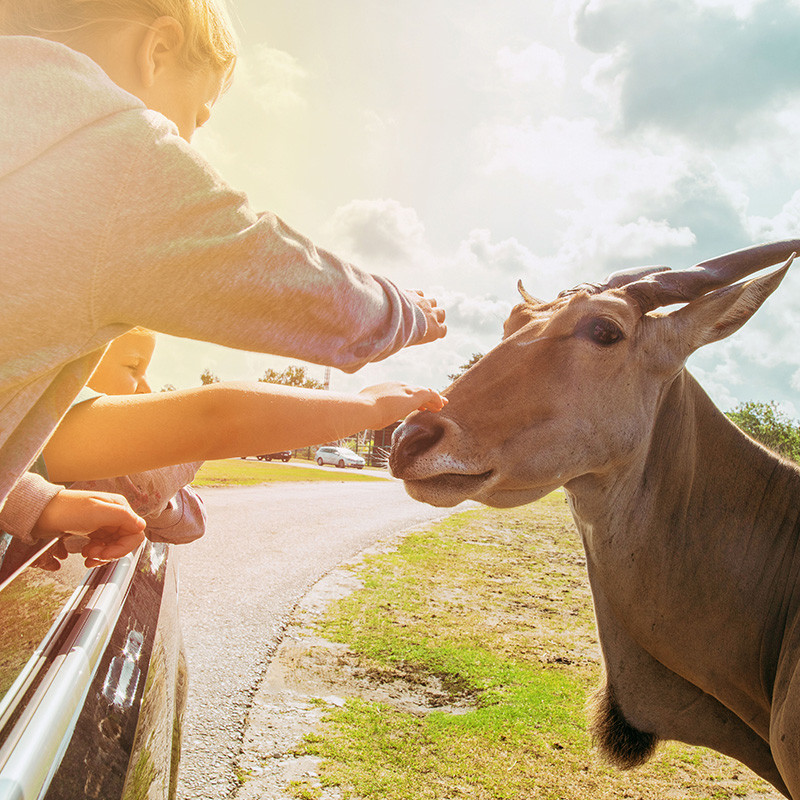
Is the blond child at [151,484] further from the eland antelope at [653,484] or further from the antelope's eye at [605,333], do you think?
the antelope's eye at [605,333]

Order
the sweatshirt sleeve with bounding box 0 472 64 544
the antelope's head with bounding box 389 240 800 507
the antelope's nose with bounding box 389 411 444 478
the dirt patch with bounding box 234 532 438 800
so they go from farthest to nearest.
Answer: the dirt patch with bounding box 234 532 438 800 < the antelope's head with bounding box 389 240 800 507 < the antelope's nose with bounding box 389 411 444 478 < the sweatshirt sleeve with bounding box 0 472 64 544

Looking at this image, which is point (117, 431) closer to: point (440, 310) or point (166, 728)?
point (440, 310)

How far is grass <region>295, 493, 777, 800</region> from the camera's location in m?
3.67

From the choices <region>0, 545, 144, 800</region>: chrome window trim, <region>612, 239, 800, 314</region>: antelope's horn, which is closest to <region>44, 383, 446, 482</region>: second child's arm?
<region>0, 545, 144, 800</region>: chrome window trim

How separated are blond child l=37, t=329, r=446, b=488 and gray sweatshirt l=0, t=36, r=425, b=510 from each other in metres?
0.27

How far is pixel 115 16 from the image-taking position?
1.16 metres

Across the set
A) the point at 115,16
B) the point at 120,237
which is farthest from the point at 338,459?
the point at 120,237

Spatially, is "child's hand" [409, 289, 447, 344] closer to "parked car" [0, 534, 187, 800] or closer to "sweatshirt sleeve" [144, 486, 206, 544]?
"parked car" [0, 534, 187, 800]

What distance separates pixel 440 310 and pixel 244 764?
3.23m

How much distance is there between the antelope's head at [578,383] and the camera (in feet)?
8.70

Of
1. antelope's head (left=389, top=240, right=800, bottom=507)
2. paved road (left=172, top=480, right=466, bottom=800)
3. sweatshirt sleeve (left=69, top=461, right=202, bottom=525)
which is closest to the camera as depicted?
sweatshirt sleeve (left=69, top=461, right=202, bottom=525)

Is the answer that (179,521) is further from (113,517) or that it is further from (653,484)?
(653,484)

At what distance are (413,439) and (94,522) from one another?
1.37 m

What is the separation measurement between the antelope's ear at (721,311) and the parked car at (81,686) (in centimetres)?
264
